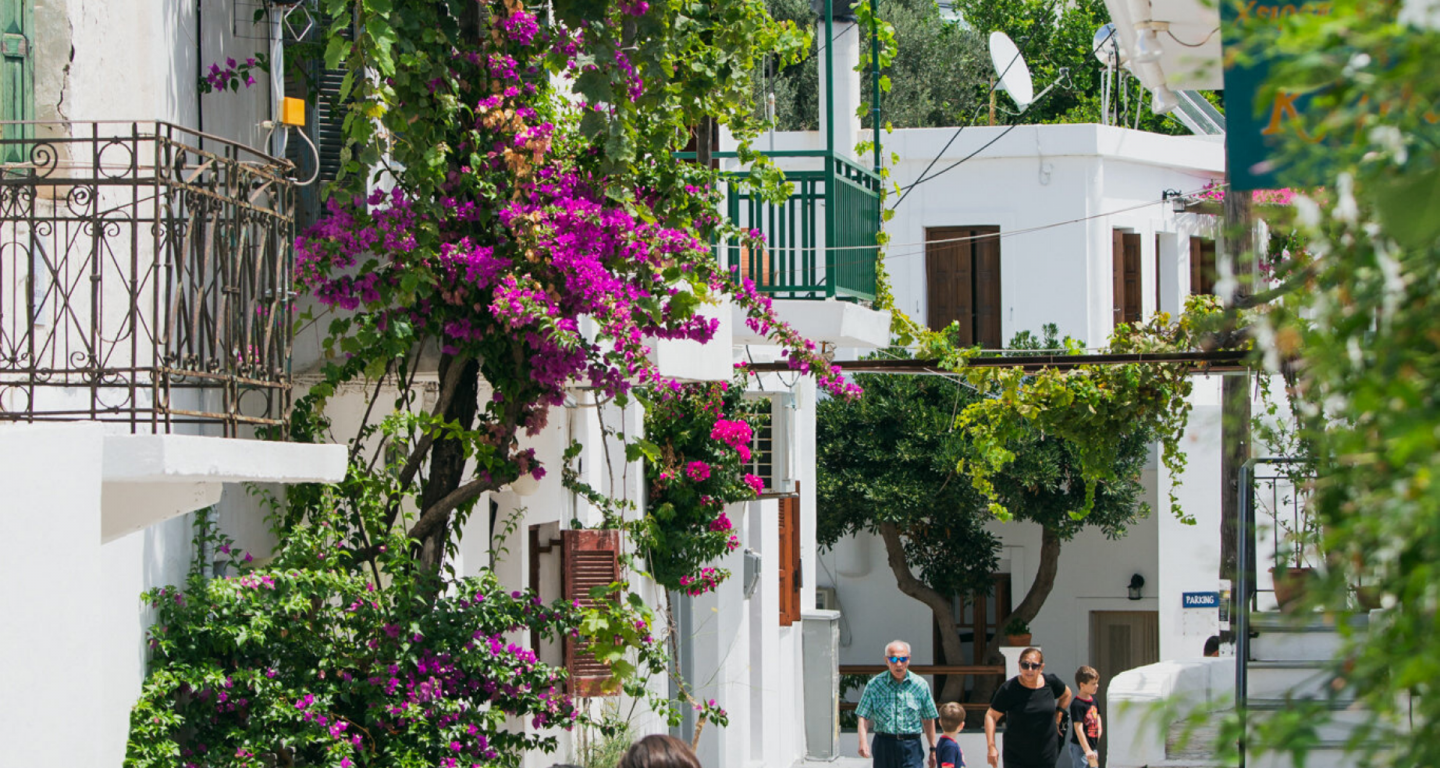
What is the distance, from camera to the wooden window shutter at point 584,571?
9.94 meters

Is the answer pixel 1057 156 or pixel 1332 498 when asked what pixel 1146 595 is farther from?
pixel 1332 498

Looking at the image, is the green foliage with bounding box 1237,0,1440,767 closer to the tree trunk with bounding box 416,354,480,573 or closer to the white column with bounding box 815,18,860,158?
the tree trunk with bounding box 416,354,480,573

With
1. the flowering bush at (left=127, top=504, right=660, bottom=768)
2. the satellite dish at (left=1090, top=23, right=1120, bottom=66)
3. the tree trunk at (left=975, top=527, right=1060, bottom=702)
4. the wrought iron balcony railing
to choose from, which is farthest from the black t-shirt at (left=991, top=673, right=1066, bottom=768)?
the satellite dish at (left=1090, top=23, right=1120, bottom=66)

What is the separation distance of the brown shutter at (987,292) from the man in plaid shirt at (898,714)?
1389cm

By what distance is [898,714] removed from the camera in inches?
459

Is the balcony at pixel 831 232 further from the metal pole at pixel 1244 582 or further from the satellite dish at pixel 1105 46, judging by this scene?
the satellite dish at pixel 1105 46

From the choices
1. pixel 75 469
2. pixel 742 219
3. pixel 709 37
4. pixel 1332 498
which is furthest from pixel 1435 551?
pixel 742 219

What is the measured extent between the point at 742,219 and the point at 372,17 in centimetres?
835

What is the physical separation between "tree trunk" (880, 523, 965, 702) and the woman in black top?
13273 millimetres

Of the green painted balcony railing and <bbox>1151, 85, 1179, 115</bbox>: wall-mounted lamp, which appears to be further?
the green painted balcony railing

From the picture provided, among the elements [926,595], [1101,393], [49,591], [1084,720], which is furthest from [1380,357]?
[926,595]

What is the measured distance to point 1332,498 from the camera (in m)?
1.51

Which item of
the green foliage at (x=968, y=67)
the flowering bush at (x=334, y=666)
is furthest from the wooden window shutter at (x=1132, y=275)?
the flowering bush at (x=334, y=666)

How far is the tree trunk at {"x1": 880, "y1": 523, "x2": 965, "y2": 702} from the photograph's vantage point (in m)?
25.0
